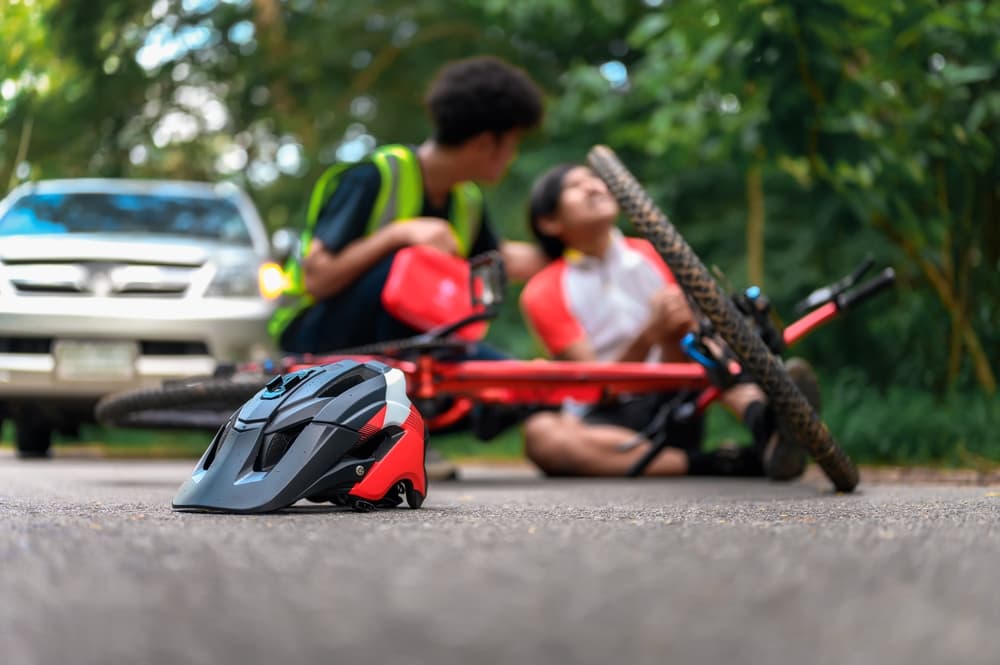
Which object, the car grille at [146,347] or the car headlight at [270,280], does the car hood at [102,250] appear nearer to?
the car headlight at [270,280]

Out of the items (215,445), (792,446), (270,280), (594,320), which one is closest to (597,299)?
(594,320)

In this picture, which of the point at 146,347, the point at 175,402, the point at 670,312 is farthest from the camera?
the point at 146,347

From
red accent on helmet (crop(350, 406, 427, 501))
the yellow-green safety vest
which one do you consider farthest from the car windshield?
red accent on helmet (crop(350, 406, 427, 501))

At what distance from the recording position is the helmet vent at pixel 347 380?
333cm

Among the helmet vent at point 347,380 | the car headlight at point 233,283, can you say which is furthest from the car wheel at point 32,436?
the helmet vent at point 347,380

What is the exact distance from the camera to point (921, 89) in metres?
6.39

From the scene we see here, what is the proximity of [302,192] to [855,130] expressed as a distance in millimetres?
6396

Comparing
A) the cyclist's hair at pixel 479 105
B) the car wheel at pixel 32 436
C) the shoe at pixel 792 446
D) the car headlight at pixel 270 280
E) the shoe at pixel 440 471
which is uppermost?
the cyclist's hair at pixel 479 105

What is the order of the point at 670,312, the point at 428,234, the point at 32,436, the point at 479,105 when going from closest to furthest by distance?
the point at 670,312 → the point at 428,234 → the point at 479,105 → the point at 32,436

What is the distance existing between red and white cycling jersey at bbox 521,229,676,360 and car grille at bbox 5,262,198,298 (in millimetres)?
2349

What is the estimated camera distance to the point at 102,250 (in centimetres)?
756

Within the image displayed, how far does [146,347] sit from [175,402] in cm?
270

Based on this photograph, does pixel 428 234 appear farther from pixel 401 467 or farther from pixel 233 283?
pixel 233 283

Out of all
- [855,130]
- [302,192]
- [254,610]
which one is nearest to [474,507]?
[254,610]
